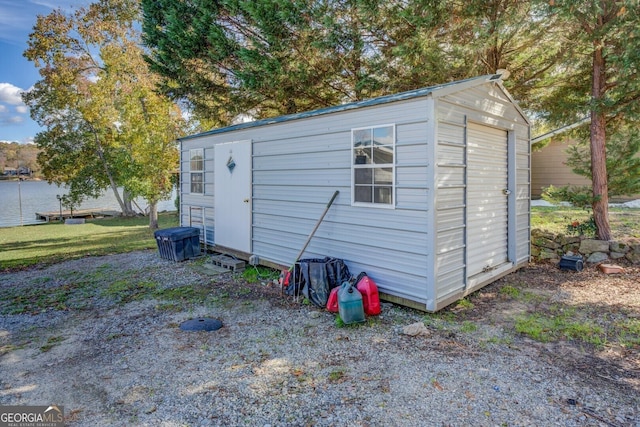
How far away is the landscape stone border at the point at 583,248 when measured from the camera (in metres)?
6.51

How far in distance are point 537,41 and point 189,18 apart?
817 cm

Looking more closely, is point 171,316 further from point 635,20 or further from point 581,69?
point 581,69

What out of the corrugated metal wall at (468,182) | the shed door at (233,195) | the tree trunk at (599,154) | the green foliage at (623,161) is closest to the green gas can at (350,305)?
the corrugated metal wall at (468,182)

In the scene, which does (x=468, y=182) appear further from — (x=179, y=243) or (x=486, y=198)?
(x=179, y=243)

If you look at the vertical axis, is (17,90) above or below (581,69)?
above

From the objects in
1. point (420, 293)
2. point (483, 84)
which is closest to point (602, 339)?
point (420, 293)

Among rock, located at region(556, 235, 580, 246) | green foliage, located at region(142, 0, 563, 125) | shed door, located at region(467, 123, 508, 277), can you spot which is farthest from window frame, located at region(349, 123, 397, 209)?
rock, located at region(556, 235, 580, 246)

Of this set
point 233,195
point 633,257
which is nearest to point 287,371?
point 233,195

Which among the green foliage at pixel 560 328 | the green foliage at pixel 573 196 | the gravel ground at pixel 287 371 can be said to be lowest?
the gravel ground at pixel 287 371

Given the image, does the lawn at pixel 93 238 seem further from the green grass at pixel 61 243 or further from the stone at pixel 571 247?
the stone at pixel 571 247

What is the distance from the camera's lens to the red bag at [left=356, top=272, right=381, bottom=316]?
4.29 m

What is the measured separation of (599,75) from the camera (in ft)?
20.9

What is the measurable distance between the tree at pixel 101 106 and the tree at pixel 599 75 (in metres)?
10.8

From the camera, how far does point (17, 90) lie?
636 inches
